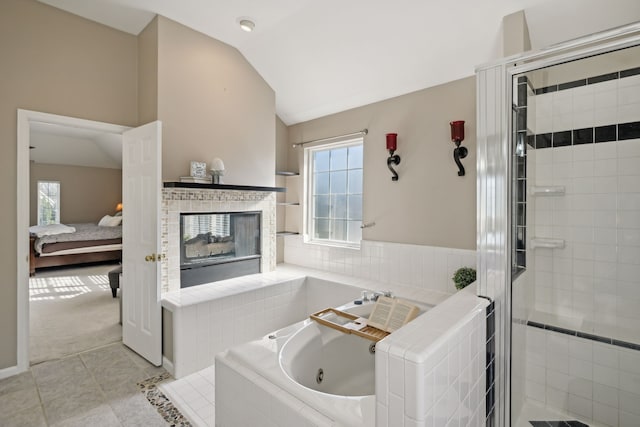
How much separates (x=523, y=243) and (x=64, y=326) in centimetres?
419

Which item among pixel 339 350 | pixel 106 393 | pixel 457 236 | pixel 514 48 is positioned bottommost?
pixel 106 393

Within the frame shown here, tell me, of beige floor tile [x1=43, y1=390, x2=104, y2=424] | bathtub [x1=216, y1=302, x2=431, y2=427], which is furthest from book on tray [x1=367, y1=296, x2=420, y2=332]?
beige floor tile [x1=43, y1=390, x2=104, y2=424]

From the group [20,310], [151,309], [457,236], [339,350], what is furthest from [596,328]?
[20,310]

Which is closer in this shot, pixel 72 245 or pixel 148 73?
pixel 148 73

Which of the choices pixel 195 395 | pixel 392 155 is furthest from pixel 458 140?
pixel 195 395

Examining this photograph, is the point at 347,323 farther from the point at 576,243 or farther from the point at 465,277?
the point at 576,243

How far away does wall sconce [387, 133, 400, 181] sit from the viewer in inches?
120

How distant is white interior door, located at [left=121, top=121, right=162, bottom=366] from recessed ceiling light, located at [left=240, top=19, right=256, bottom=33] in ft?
3.92

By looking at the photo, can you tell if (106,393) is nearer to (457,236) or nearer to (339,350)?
(339,350)

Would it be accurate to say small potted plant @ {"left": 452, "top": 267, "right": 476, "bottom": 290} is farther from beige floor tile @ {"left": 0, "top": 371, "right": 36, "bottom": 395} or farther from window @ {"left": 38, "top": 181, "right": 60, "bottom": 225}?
window @ {"left": 38, "top": 181, "right": 60, "bottom": 225}

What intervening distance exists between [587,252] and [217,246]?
2991 millimetres

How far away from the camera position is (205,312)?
8.64 feet

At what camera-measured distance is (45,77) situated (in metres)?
2.55

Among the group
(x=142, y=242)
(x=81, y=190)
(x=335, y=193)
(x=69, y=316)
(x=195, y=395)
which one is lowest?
(x=195, y=395)
